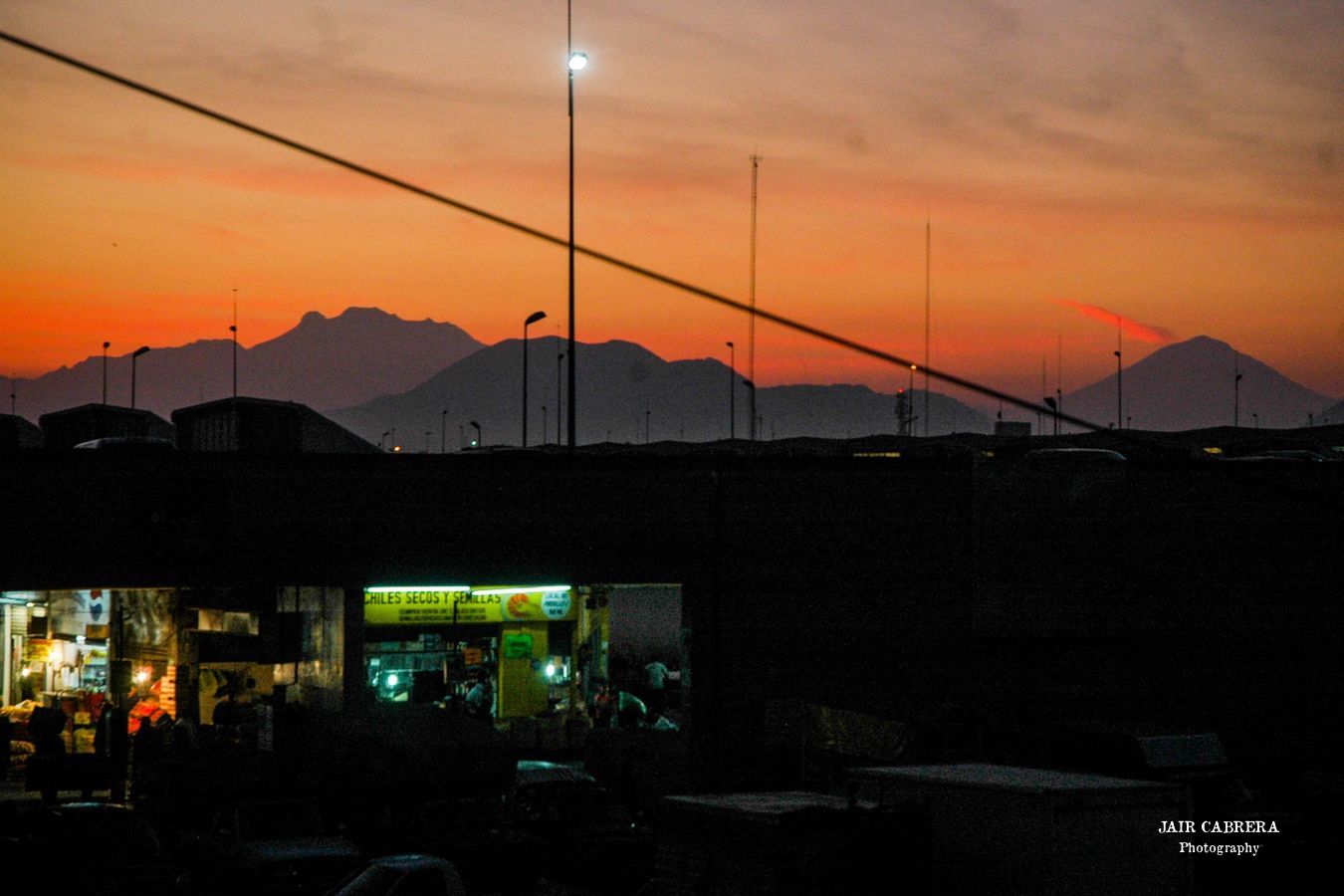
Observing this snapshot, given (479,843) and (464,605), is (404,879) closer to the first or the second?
(479,843)

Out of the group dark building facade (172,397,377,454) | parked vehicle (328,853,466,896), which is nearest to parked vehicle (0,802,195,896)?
parked vehicle (328,853,466,896)

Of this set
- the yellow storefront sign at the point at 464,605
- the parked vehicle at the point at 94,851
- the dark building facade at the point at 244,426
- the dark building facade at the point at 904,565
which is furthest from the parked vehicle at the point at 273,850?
the dark building facade at the point at 244,426

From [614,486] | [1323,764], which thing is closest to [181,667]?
[614,486]

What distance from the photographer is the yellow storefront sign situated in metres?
27.5

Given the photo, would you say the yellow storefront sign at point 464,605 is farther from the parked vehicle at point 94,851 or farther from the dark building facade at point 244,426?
the parked vehicle at point 94,851

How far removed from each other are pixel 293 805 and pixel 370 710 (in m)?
5.07

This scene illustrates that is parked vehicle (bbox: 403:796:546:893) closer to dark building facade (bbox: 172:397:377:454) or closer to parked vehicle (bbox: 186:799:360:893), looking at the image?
parked vehicle (bbox: 186:799:360:893)

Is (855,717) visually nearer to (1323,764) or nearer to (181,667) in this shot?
(1323,764)

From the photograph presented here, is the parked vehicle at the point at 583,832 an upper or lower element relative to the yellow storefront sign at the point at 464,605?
lower

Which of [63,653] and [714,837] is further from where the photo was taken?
[63,653]

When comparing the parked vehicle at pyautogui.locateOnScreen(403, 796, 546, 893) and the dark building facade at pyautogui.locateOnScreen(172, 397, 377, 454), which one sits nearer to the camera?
the parked vehicle at pyautogui.locateOnScreen(403, 796, 546, 893)

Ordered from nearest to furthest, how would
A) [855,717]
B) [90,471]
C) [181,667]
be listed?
[90,471] → [855,717] → [181,667]

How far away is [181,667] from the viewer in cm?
2697

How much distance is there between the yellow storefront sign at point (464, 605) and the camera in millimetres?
27453
